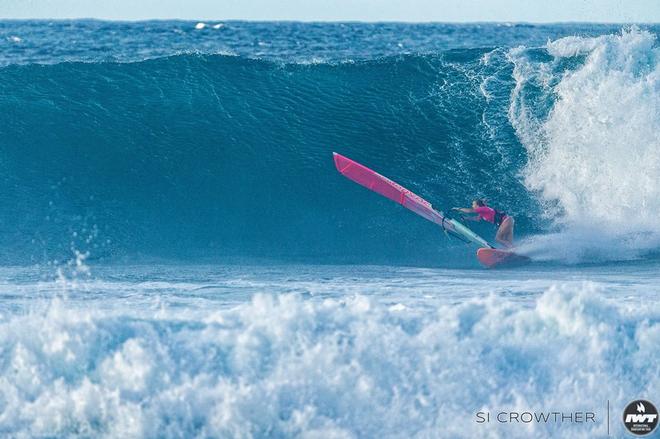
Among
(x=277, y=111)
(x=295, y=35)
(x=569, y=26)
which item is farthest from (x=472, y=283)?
(x=569, y=26)

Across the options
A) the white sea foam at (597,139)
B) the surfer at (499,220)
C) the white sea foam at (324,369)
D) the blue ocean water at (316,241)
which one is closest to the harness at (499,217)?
the surfer at (499,220)

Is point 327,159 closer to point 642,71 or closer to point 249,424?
point 642,71

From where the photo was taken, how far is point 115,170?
13617mm

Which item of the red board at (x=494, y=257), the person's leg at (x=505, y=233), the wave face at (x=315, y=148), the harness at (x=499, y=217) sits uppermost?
the wave face at (x=315, y=148)

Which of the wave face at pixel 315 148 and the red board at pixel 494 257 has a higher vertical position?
the wave face at pixel 315 148

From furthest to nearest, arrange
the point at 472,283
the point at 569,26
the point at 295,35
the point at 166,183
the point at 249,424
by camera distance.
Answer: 1. the point at 569,26
2. the point at 295,35
3. the point at 166,183
4. the point at 472,283
5. the point at 249,424

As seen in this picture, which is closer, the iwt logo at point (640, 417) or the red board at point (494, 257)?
the iwt logo at point (640, 417)

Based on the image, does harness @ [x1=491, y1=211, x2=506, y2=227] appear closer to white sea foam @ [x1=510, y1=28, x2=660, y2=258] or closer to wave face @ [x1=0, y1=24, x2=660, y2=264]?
wave face @ [x1=0, y1=24, x2=660, y2=264]

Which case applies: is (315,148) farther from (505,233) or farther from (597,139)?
(597,139)

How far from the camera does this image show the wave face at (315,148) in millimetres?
12539

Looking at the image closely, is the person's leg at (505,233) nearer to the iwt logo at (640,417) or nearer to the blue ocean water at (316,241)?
the blue ocean water at (316,241)

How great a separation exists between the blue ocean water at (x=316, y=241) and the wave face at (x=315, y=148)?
0.14 feet

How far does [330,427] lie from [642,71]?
396 inches

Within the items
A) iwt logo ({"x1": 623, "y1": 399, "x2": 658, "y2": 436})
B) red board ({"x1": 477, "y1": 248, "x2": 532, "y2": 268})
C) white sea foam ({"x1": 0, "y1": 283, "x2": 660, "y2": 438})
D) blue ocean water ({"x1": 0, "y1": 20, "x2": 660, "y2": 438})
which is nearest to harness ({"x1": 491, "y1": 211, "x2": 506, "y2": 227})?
red board ({"x1": 477, "y1": 248, "x2": 532, "y2": 268})
